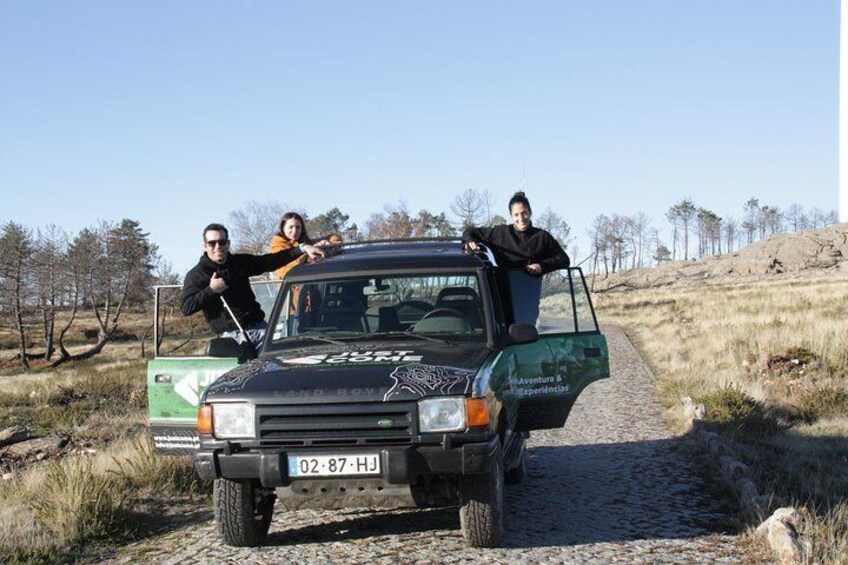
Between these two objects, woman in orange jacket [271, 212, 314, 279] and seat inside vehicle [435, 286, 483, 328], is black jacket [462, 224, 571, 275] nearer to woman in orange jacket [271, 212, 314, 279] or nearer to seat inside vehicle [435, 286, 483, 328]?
seat inside vehicle [435, 286, 483, 328]

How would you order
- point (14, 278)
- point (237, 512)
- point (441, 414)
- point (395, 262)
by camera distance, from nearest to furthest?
point (441, 414)
point (237, 512)
point (395, 262)
point (14, 278)

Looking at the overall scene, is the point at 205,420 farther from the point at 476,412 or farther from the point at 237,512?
the point at 476,412

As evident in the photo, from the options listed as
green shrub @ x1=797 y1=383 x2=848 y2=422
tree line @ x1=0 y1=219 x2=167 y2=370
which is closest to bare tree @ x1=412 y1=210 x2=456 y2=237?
tree line @ x1=0 y1=219 x2=167 y2=370

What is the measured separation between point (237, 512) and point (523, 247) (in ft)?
12.3

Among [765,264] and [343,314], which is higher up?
[765,264]

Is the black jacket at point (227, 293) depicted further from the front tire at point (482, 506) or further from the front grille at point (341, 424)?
the front tire at point (482, 506)

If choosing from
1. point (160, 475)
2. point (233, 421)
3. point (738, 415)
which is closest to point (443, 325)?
point (233, 421)

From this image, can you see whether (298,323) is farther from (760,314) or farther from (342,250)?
(760,314)

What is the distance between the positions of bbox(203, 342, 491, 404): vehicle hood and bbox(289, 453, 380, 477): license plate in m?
0.32

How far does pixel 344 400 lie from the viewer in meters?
5.30

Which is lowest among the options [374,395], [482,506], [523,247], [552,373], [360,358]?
[482,506]

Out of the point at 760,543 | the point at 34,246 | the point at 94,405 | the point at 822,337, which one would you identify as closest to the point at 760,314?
the point at 822,337

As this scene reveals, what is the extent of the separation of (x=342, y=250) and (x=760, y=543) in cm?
397

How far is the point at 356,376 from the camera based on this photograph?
17.9 feet
